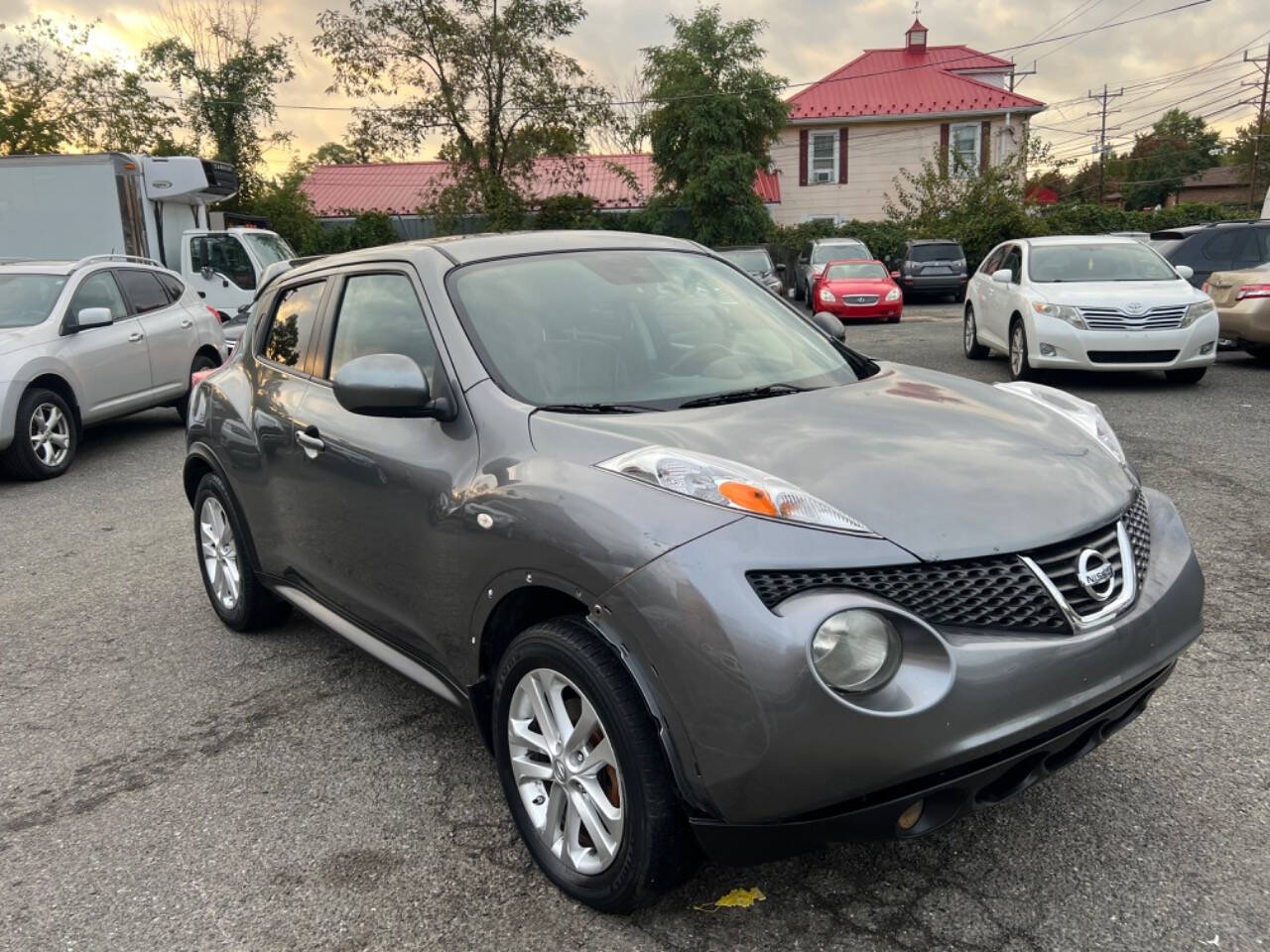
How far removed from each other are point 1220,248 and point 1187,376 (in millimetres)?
4074

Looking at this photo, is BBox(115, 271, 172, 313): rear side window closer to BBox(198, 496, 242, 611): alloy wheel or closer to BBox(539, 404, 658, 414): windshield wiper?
BBox(198, 496, 242, 611): alloy wheel

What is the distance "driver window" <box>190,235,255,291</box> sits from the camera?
53.3ft

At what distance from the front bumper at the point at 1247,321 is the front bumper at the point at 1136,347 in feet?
3.62

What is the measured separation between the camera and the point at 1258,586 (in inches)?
183

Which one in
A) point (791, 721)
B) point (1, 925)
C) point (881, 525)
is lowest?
point (1, 925)

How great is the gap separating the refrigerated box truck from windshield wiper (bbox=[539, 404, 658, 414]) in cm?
1415

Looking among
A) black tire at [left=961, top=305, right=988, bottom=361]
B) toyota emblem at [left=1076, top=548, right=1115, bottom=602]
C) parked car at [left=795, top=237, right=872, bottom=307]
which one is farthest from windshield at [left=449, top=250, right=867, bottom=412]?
parked car at [left=795, top=237, right=872, bottom=307]

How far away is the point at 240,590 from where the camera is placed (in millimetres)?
4547

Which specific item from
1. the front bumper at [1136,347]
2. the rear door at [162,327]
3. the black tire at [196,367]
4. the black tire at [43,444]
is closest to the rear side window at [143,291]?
the rear door at [162,327]

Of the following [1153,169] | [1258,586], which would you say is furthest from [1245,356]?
[1153,169]

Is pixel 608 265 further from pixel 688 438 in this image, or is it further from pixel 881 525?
pixel 881 525

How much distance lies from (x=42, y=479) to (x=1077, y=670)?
341 inches

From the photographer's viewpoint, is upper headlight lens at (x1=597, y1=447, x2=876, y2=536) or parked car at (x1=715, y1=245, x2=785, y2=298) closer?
upper headlight lens at (x1=597, y1=447, x2=876, y2=536)

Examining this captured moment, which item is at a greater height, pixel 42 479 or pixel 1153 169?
pixel 1153 169
